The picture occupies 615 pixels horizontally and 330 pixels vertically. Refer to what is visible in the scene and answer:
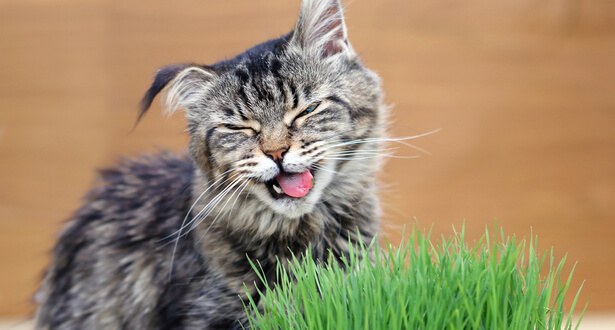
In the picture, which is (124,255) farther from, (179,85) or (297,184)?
(297,184)

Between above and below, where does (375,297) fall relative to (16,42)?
below

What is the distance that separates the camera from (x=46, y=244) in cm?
277

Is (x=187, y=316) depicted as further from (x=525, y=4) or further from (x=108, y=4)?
(x=525, y=4)

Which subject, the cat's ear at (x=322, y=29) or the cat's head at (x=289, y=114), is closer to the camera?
the cat's head at (x=289, y=114)

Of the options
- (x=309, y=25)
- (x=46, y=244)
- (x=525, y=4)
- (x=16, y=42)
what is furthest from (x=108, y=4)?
(x=525, y=4)

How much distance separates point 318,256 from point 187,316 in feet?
1.38

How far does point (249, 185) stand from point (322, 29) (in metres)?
0.55

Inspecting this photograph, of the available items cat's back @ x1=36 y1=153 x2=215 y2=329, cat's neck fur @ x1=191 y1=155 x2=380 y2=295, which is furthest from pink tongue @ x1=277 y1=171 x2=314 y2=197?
cat's back @ x1=36 y1=153 x2=215 y2=329

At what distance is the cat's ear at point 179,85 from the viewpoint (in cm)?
165

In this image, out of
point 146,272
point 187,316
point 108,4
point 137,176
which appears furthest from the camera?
point 108,4

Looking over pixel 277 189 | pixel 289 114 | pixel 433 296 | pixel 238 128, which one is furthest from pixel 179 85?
pixel 433 296

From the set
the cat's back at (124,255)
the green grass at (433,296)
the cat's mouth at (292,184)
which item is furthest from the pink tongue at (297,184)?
the cat's back at (124,255)

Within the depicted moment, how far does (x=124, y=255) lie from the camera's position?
1995 mm

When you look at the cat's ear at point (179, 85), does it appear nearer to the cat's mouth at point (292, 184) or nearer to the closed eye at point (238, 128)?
the closed eye at point (238, 128)
